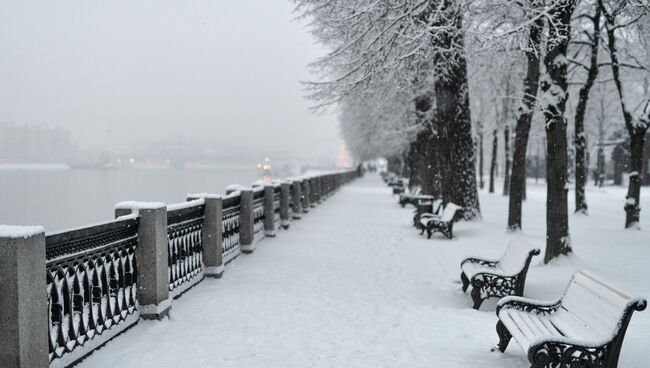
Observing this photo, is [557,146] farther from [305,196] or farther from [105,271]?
[305,196]

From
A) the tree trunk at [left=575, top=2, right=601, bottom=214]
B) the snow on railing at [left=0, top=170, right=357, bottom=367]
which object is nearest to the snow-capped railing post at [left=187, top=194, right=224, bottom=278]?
the snow on railing at [left=0, top=170, right=357, bottom=367]

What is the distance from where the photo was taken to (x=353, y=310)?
670cm

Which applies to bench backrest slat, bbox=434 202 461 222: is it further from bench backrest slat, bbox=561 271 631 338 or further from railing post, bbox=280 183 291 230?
bench backrest slat, bbox=561 271 631 338

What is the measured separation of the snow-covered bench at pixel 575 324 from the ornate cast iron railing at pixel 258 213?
8236 millimetres

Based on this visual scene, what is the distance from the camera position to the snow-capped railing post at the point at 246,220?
10.8 metres

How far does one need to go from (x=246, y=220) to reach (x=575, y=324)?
731 cm

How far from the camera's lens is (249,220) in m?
10.9

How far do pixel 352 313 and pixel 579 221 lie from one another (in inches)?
514

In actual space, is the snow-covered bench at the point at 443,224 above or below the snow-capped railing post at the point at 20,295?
below

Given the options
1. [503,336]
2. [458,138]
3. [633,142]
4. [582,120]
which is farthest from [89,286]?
[582,120]

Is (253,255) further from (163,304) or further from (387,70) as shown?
(387,70)

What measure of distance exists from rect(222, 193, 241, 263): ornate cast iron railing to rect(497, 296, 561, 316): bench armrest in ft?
18.3

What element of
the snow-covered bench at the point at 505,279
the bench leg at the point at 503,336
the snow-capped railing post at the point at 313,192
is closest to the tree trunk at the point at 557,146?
the snow-covered bench at the point at 505,279

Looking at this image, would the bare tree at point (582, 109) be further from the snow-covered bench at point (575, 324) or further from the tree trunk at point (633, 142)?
the snow-covered bench at point (575, 324)
